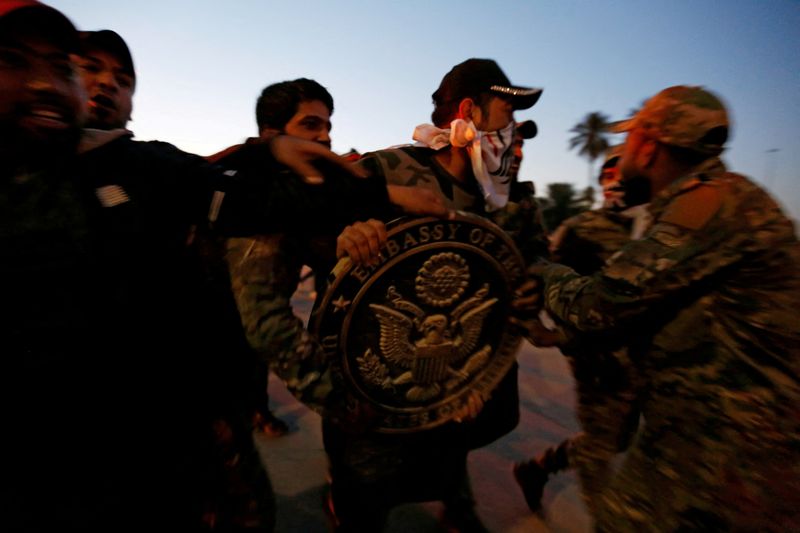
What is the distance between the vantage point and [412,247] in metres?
1.57

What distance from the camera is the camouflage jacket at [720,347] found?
1.33 m

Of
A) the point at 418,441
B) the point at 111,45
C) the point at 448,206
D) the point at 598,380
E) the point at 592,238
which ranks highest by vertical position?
the point at 111,45

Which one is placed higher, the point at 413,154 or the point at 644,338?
the point at 413,154

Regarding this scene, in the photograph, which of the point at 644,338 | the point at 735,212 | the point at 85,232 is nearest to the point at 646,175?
the point at 735,212

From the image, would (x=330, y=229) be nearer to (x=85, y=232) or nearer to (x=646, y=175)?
(x=85, y=232)

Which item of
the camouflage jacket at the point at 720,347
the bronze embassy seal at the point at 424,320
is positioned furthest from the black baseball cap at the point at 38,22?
the camouflage jacket at the point at 720,347

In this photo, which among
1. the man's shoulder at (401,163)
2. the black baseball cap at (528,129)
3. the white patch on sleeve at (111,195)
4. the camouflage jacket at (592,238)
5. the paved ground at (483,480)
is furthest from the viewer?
the paved ground at (483,480)

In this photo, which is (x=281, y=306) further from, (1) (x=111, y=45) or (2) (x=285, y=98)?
(1) (x=111, y=45)

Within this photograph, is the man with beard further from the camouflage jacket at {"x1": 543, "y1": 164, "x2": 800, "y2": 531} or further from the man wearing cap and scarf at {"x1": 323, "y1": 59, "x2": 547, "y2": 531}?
the camouflage jacket at {"x1": 543, "y1": 164, "x2": 800, "y2": 531}

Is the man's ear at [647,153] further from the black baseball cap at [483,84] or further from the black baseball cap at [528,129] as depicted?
the black baseball cap at [528,129]

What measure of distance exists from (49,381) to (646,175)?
200cm

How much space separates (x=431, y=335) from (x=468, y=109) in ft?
3.54

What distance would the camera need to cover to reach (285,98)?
2.16 m

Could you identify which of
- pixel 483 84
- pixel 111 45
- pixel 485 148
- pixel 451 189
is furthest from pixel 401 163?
pixel 111 45
